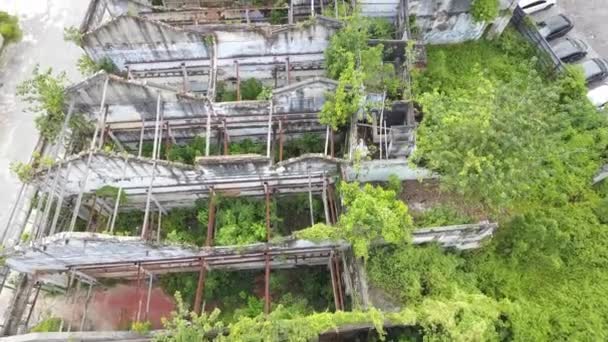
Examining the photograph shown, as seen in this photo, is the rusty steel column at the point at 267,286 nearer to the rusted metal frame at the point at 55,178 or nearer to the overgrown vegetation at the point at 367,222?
the overgrown vegetation at the point at 367,222

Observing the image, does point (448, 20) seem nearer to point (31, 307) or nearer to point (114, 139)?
point (114, 139)

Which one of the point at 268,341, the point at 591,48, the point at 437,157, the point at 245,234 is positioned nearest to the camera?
the point at 268,341

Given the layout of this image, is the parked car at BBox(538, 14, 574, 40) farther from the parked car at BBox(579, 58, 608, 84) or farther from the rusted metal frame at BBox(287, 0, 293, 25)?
the rusted metal frame at BBox(287, 0, 293, 25)

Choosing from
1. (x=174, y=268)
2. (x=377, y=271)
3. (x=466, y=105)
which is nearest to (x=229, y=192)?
(x=174, y=268)

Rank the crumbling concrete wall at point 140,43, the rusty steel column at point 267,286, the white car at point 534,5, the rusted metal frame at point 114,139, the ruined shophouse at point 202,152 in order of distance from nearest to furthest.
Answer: the rusty steel column at point 267,286 < the ruined shophouse at point 202,152 < the crumbling concrete wall at point 140,43 < the rusted metal frame at point 114,139 < the white car at point 534,5

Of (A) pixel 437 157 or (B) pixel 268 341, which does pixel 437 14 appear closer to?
(A) pixel 437 157

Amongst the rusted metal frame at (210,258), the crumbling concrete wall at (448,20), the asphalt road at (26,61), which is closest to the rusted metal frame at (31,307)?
the rusted metal frame at (210,258)
